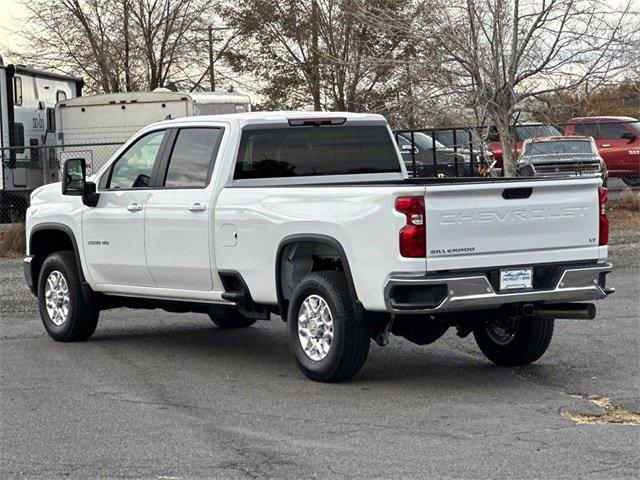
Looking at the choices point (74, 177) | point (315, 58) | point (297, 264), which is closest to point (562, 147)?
point (315, 58)

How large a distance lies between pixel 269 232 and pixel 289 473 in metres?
3.27

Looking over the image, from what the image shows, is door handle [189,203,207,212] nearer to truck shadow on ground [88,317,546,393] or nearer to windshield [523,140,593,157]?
truck shadow on ground [88,317,546,393]

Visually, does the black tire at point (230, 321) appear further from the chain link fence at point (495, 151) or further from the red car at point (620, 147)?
the red car at point (620, 147)

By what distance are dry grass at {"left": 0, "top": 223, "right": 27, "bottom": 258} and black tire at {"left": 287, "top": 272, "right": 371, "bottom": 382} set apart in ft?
39.2

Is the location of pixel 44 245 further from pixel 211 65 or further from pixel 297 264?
pixel 211 65

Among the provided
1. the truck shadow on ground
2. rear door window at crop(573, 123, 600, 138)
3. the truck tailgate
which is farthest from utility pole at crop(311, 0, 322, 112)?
the truck tailgate

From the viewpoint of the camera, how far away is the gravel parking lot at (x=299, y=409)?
270 inches

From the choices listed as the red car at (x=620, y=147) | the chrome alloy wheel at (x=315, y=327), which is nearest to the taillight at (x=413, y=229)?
the chrome alloy wheel at (x=315, y=327)

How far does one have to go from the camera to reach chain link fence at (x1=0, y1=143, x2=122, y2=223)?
983 inches

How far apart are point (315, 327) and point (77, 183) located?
10.0 ft

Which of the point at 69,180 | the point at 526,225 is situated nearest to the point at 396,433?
the point at 526,225

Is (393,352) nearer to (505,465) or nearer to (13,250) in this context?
(505,465)

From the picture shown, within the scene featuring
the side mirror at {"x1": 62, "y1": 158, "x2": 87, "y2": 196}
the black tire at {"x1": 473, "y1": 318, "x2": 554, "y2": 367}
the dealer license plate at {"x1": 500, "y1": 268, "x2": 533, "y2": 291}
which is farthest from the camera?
the side mirror at {"x1": 62, "y1": 158, "x2": 87, "y2": 196}

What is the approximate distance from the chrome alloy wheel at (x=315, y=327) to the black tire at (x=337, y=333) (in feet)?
0.13
